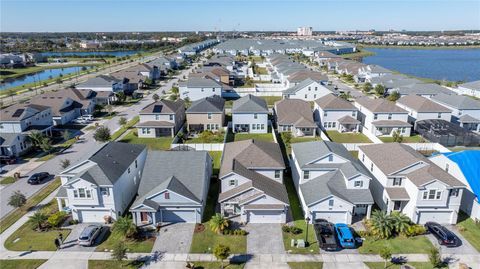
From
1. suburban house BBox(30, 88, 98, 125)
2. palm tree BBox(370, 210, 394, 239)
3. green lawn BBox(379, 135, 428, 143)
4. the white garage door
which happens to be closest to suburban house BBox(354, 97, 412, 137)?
green lawn BBox(379, 135, 428, 143)

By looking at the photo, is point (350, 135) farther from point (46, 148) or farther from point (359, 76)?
point (359, 76)

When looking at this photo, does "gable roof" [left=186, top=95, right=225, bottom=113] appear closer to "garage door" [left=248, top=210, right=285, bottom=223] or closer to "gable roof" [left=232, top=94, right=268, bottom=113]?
"gable roof" [left=232, top=94, right=268, bottom=113]

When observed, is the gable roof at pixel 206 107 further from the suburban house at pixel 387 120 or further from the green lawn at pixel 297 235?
the suburban house at pixel 387 120

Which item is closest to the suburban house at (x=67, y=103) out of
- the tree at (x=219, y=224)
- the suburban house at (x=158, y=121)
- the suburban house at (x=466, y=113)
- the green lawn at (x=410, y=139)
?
the suburban house at (x=158, y=121)

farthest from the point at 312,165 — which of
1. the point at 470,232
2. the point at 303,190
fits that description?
the point at 470,232

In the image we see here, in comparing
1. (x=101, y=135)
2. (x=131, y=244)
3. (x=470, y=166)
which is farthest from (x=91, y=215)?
(x=470, y=166)

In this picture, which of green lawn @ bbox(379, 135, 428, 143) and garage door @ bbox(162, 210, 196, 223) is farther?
green lawn @ bbox(379, 135, 428, 143)
